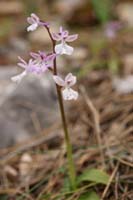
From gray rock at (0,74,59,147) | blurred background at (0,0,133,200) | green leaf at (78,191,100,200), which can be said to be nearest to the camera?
green leaf at (78,191,100,200)

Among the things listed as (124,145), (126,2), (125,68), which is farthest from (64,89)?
(126,2)

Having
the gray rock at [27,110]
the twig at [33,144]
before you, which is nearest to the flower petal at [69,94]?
the twig at [33,144]

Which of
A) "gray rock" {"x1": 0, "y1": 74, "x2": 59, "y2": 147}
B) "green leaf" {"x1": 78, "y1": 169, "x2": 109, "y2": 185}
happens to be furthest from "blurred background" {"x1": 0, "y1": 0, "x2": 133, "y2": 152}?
"green leaf" {"x1": 78, "y1": 169, "x2": 109, "y2": 185}

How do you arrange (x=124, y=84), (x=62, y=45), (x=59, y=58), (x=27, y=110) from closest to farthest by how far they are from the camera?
(x=62, y=45) → (x=27, y=110) → (x=124, y=84) → (x=59, y=58)

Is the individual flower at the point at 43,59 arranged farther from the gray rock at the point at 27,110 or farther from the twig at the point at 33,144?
the gray rock at the point at 27,110

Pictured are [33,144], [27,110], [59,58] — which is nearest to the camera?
[33,144]

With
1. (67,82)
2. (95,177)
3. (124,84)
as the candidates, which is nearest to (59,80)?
(67,82)

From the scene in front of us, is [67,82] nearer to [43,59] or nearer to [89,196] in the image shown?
[43,59]

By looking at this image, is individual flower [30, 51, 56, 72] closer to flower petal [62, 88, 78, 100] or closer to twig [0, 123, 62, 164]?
flower petal [62, 88, 78, 100]
